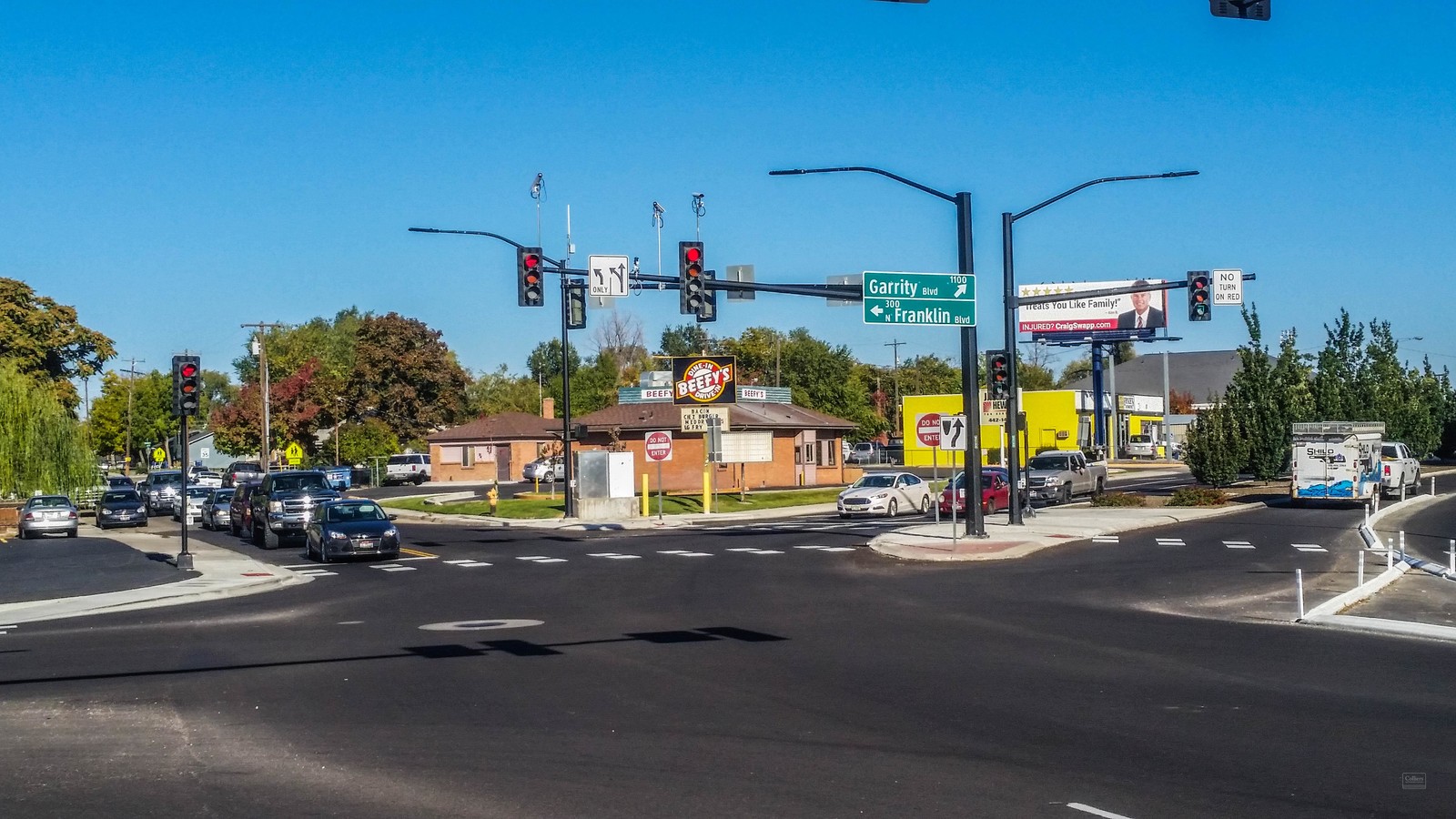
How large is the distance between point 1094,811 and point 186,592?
64.3ft

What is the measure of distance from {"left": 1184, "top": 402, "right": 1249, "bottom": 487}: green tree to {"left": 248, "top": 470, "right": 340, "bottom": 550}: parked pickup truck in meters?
31.4

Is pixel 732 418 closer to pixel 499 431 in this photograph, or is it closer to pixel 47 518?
pixel 47 518

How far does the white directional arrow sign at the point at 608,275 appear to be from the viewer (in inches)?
1118

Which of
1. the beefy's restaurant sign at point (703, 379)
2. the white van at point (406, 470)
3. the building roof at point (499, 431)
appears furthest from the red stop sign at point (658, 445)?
the white van at point (406, 470)

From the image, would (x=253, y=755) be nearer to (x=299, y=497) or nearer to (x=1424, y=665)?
(x=1424, y=665)

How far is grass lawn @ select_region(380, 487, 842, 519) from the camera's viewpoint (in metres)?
49.4

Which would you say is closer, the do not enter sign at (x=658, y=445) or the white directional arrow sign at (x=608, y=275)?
the white directional arrow sign at (x=608, y=275)

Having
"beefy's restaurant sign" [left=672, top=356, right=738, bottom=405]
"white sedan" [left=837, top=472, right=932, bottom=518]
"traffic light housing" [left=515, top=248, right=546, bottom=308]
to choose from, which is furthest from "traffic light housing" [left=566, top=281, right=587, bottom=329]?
"beefy's restaurant sign" [left=672, top=356, right=738, bottom=405]

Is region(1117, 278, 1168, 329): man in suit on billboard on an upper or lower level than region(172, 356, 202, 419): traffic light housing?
upper

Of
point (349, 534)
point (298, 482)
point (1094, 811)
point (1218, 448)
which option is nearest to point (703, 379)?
point (298, 482)

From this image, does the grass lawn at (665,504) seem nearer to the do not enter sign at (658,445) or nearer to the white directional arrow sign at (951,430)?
the do not enter sign at (658,445)

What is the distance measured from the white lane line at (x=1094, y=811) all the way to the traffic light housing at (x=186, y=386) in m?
23.5

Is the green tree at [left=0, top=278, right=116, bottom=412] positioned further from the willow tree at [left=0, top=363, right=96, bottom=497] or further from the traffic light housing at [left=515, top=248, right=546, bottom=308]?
the traffic light housing at [left=515, top=248, right=546, bottom=308]

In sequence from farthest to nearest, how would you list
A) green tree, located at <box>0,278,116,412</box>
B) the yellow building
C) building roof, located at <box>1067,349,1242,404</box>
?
building roof, located at <box>1067,349,1242,404</box> < the yellow building < green tree, located at <box>0,278,116,412</box>
